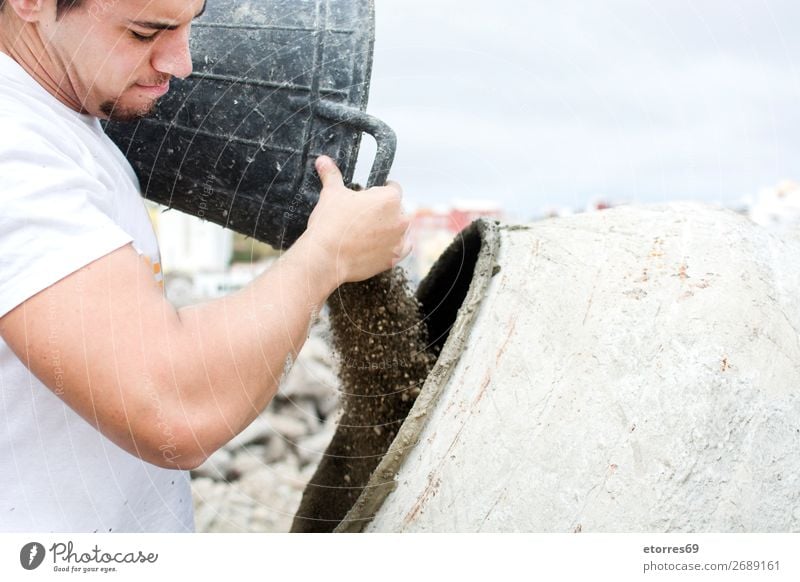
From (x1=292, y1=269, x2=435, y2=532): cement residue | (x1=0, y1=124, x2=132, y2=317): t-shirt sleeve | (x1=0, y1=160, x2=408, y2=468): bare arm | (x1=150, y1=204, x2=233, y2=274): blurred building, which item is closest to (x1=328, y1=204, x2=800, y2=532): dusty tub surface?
(x1=292, y1=269, x2=435, y2=532): cement residue

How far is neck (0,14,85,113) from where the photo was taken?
833 millimetres

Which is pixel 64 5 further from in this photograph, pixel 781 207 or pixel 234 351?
pixel 781 207

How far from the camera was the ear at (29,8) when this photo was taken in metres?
0.80

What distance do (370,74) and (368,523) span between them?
22.1 inches

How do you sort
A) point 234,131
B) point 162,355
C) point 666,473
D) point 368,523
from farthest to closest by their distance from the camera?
point 234,131, point 368,523, point 666,473, point 162,355

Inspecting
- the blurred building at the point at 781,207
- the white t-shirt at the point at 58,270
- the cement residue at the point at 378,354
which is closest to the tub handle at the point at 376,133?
the cement residue at the point at 378,354

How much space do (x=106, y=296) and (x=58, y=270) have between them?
0.05 m

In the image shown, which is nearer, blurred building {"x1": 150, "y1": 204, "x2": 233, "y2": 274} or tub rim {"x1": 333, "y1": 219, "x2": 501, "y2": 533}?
tub rim {"x1": 333, "y1": 219, "x2": 501, "y2": 533}

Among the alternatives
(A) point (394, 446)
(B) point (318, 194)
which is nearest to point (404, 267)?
(B) point (318, 194)

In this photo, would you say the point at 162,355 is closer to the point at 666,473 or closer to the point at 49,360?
the point at 49,360

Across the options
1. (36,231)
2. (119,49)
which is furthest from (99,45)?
(36,231)

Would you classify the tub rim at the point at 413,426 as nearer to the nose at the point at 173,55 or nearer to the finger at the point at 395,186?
the finger at the point at 395,186

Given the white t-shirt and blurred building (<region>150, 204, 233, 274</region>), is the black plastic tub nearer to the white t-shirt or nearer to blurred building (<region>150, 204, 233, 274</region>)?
the white t-shirt
